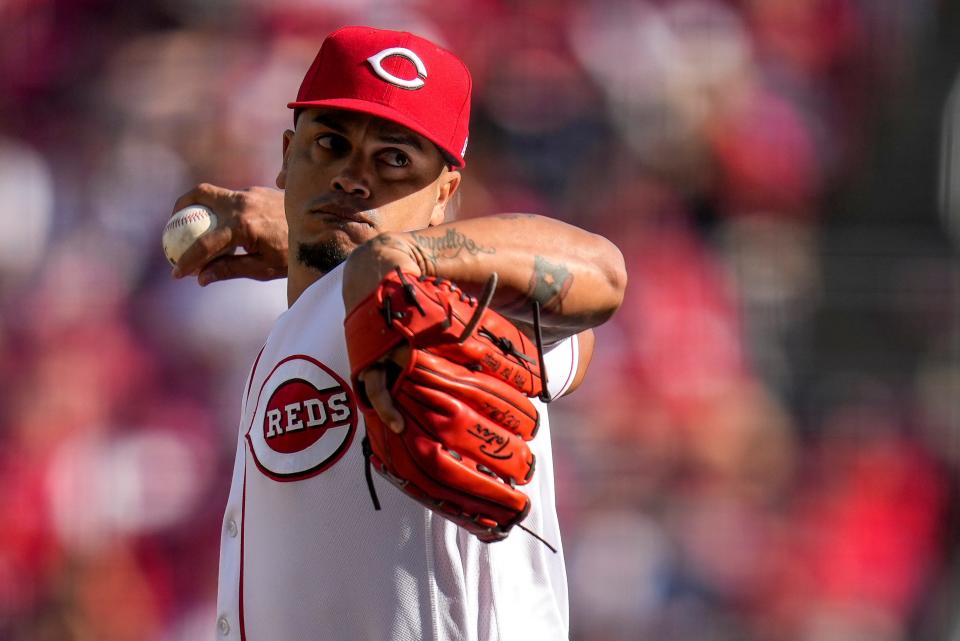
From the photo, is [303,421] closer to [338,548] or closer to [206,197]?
[338,548]

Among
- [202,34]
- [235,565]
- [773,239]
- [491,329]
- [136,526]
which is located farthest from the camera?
[773,239]

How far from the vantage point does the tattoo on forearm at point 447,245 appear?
1214 millimetres

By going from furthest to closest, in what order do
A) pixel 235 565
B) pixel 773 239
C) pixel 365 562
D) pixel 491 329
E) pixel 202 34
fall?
pixel 773 239 → pixel 202 34 → pixel 235 565 → pixel 365 562 → pixel 491 329

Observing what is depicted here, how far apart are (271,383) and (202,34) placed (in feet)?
9.10

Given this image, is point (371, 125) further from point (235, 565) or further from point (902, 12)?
point (902, 12)

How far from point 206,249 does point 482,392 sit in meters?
0.98

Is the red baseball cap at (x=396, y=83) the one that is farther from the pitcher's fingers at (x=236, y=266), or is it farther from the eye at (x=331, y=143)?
the pitcher's fingers at (x=236, y=266)

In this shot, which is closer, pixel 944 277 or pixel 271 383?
pixel 271 383

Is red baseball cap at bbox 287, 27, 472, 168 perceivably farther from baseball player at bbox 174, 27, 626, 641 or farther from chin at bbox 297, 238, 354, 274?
chin at bbox 297, 238, 354, 274

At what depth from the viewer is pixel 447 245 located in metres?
Result: 1.22

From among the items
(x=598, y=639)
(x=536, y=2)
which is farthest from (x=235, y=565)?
(x=536, y=2)

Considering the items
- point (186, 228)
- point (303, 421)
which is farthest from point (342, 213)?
point (186, 228)

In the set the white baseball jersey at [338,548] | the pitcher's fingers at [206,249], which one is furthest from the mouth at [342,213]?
the pitcher's fingers at [206,249]

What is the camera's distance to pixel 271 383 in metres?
Answer: 1.57
